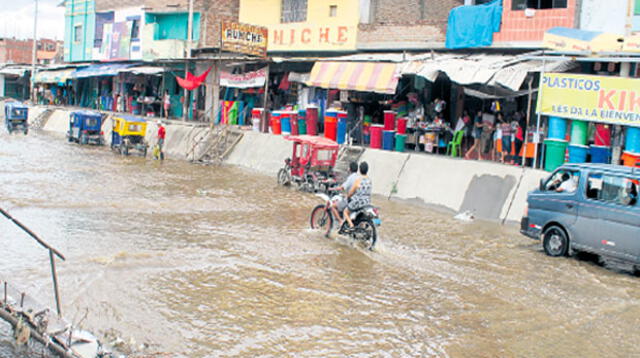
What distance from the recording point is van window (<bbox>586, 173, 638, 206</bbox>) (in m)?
11.9

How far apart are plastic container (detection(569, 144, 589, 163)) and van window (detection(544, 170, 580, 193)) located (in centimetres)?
431

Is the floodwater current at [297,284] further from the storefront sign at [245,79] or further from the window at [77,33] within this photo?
the window at [77,33]

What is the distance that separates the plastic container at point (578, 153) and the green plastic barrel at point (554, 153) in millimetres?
260

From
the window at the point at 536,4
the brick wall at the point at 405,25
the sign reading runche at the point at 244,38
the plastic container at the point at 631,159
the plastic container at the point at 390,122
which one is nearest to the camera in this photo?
the plastic container at the point at 631,159

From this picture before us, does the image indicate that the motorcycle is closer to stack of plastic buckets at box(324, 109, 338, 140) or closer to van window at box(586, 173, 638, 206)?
van window at box(586, 173, 638, 206)

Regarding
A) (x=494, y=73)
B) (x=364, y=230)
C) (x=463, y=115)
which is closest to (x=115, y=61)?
(x=463, y=115)

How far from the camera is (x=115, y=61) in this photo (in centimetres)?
4509

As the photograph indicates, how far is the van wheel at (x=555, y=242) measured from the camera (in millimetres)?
13016

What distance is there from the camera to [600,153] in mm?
17625

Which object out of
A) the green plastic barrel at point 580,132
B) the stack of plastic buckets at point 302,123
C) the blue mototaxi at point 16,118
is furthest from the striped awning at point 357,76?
the blue mototaxi at point 16,118

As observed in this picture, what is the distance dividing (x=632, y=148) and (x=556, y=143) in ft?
6.68

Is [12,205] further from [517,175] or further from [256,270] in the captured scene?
[517,175]

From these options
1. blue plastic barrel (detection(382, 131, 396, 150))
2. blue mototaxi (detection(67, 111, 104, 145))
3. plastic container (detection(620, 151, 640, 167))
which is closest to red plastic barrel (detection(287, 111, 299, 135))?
blue plastic barrel (detection(382, 131, 396, 150))

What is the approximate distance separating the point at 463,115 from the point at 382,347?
16.5 m
